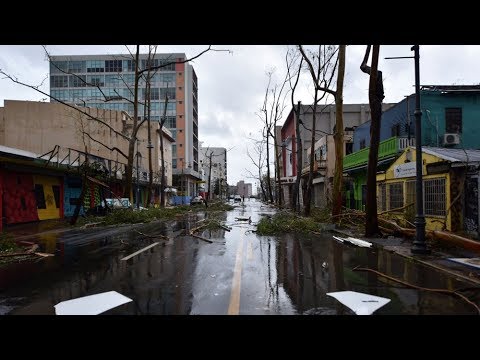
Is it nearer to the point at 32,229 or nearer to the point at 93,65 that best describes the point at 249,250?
the point at 32,229

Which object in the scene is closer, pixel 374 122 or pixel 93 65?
pixel 374 122

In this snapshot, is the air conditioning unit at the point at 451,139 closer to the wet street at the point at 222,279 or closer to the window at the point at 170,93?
the wet street at the point at 222,279

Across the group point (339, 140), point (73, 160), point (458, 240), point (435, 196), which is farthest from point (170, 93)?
point (458, 240)

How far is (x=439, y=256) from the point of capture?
34.2 ft

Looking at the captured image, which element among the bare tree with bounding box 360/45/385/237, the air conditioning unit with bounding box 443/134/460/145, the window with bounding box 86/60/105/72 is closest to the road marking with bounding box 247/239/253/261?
the bare tree with bounding box 360/45/385/237

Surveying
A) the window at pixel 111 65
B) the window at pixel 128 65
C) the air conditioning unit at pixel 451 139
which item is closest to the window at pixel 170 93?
the window at pixel 128 65

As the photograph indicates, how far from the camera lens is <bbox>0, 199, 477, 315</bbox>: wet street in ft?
19.3

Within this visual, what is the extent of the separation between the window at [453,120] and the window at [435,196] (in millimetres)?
11695

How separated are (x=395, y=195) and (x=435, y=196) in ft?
13.4

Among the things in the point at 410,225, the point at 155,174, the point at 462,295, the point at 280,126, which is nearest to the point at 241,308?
the point at 462,295

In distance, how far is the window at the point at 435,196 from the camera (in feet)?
47.8
